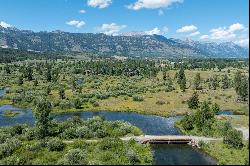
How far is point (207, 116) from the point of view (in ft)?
386

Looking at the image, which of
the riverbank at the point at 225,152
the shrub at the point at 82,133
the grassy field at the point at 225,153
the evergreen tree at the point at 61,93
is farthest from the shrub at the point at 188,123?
the evergreen tree at the point at 61,93

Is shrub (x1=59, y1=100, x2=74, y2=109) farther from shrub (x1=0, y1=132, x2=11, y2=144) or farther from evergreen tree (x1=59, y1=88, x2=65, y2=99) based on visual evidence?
shrub (x1=0, y1=132, x2=11, y2=144)

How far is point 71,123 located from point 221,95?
333 ft

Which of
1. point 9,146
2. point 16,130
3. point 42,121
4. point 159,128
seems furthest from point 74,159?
point 159,128

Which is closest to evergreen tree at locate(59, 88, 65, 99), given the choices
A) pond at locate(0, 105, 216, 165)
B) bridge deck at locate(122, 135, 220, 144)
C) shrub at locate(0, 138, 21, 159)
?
pond at locate(0, 105, 216, 165)

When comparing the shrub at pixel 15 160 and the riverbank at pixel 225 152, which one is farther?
the riverbank at pixel 225 152

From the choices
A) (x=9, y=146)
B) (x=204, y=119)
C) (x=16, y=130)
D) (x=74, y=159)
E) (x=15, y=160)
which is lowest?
(x=15, y=160)

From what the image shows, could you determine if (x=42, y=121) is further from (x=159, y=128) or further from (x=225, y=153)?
(x=225, y=153)

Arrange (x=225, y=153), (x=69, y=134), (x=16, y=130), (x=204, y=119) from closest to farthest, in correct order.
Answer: (x=225, y=153) < (x=69, y=134) < (x=16, y=130) < (x=204, y=119)

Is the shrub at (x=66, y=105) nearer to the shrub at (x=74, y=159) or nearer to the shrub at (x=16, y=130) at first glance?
the shrub at (x=16, y=130)

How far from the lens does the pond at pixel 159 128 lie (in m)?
82.8

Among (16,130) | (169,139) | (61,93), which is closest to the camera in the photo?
(169,139)

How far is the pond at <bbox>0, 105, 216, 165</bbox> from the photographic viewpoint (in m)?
82.8

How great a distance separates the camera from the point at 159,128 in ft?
390
